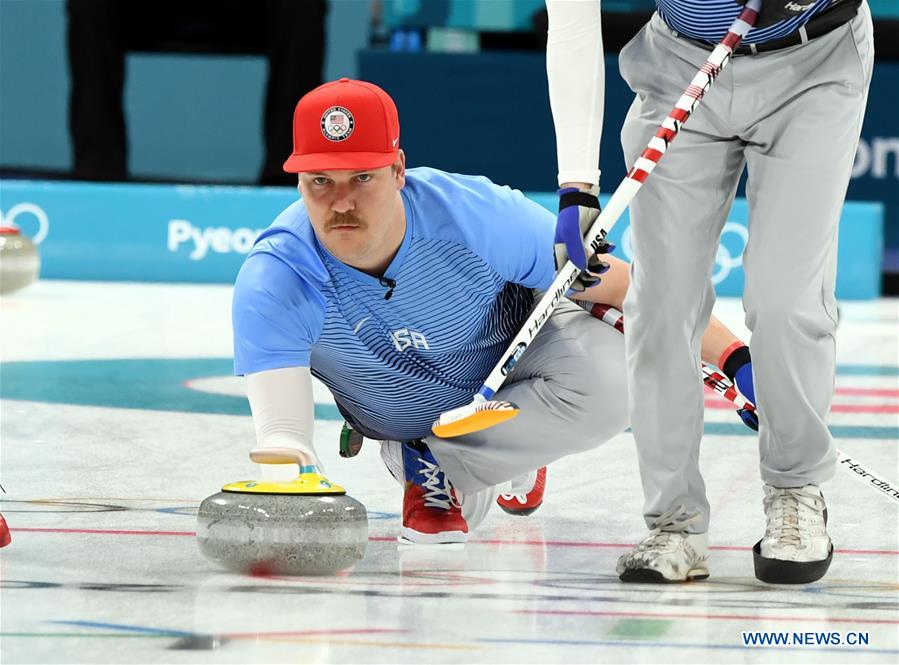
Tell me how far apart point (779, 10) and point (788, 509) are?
32.7 inches

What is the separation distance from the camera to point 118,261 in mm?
8531

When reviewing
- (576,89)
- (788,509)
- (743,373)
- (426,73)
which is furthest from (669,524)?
(426,73)

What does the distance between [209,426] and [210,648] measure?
2100 mm

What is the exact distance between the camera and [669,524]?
2.87m

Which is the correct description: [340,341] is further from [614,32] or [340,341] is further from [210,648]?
[614,32]

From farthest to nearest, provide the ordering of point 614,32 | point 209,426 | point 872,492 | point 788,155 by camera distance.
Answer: point 614,32, point 209,426, point 872,492, point 788,155

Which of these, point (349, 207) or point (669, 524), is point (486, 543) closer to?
point (669, 524)

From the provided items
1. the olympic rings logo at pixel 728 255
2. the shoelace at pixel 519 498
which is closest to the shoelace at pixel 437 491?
the shoelace at pixel 519 498

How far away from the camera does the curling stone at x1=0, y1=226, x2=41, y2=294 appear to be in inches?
279

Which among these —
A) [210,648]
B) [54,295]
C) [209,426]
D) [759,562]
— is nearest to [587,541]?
[759,562]

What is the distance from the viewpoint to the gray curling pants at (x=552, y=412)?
3.13 meters

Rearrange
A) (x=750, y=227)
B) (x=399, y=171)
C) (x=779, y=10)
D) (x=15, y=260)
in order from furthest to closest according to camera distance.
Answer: (x=15, y=260) → (x=399, y=171) → (x=750, y=227) → (x=779, y=10)

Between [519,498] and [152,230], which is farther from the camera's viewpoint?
[152,230]

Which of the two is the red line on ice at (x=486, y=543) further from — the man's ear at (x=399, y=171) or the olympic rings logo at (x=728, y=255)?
the olympic rings logo at (x=728, y=255)
